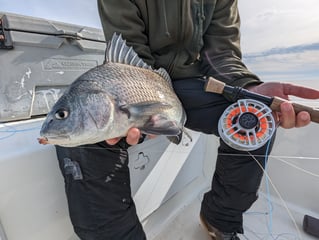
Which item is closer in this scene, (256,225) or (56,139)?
(56,139)

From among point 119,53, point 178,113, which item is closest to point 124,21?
point 119,53

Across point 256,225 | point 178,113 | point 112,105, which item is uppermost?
point 112,105

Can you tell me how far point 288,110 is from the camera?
0.69 m

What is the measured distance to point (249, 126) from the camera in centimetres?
67

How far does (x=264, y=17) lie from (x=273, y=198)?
1.13 meters

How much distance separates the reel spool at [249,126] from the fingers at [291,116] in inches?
A: 1.5

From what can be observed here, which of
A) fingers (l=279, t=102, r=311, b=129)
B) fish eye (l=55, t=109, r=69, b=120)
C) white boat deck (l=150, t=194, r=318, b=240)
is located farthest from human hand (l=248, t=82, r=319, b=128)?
white boat deck (l=150, t=194, r=318, b=240)

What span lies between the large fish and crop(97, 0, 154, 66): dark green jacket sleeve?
0.18 m

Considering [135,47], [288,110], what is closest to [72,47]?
[135,47]

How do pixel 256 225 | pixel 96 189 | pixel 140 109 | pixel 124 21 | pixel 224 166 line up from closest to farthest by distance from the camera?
1. pixel 140 109
2. pixel 96 189
3. pixel 124 21
4. pixel 224 166
5. pixel 256 225

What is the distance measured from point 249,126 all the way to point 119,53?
0.43m

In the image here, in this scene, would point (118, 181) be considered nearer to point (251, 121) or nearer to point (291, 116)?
point (251, 121)

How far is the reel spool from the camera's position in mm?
672

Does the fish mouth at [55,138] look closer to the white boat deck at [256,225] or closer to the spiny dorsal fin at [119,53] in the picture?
the spiny dorsal fin at [119,53]
